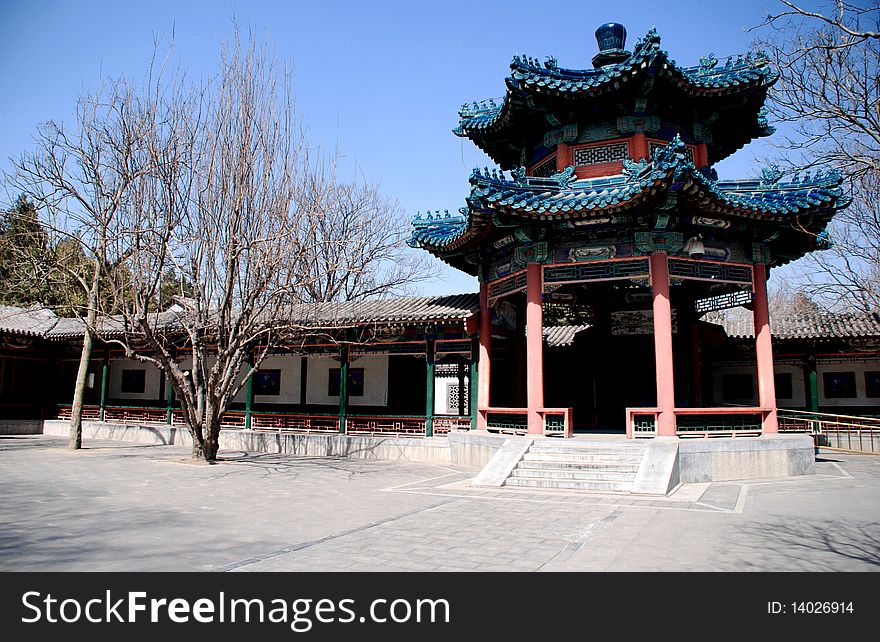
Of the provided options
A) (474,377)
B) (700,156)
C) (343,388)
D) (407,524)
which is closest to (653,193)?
(700,156)

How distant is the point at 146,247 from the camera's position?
41.6 ft

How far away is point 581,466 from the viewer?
1088cm

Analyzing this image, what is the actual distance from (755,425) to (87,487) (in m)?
12.6

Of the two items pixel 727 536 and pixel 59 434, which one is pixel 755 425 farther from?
pixel 59 434

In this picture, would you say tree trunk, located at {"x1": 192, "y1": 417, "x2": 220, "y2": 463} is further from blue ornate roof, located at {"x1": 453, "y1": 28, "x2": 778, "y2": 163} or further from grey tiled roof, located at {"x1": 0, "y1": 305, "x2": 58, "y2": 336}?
grey tiled roof, located at {"x1": 0, "y1": 305, "x2": 58, "y2": 336}

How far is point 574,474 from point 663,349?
3.12m

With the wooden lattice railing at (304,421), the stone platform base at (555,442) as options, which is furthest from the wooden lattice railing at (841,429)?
the wooden lattice railing at (304,421)

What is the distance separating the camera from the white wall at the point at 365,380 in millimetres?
18172

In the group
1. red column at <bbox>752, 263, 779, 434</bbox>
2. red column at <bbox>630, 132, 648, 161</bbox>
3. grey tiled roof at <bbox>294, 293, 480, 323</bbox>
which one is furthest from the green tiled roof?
grey tiled roof at <bbox>294, 293, 480, 323</bbox>

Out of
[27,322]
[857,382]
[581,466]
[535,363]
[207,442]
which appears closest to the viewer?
[581,466]

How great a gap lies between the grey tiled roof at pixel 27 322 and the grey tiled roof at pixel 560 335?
56.9 ft

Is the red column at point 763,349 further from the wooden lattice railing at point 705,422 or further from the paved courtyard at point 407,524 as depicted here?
the paved courtyard at point 407,524

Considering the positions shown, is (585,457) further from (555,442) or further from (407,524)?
(407,524)

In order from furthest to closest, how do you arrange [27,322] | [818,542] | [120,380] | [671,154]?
[27,322]
[120,380]
[671,154]
[818,542]
